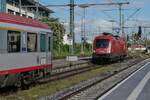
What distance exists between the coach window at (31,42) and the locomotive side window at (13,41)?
52.1 inches

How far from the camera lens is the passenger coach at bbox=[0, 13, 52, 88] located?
17.6 meters

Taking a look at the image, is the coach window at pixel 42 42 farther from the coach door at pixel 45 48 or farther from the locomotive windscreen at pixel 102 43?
the locomotive windscreen at pixel 102 43

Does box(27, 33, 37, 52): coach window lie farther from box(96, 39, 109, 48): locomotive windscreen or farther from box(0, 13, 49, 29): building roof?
box(96, 39, 109, 48): locomotive windscreen

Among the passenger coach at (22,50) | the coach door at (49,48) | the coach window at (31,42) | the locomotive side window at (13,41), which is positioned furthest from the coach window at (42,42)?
the locomotive side window at (13,41)

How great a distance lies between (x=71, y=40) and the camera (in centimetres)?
4281

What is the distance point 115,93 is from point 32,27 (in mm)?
4746

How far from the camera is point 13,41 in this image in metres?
18.5

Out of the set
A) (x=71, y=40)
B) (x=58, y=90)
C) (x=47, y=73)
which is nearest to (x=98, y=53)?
(x=71, y=40)

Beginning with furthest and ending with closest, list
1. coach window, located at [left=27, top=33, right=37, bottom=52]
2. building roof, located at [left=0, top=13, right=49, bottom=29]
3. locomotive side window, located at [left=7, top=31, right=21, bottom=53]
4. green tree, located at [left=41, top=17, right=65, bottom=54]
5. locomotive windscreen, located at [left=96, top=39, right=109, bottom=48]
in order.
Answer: green tree, located at [left=41, top=17, right=65, bottom=54]
locomotive windscreen, located at [left=96, top=39, right=109, bottom=48]
coach window, located at [left=27, top=33, right=37, bottom=52]
locomotive side window, located at [left=7, top=31, right=21, bottom=53]
building roof, located at [left=0, top=13, right=49, bottom=29]

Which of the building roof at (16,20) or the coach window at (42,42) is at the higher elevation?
the building roof at (16,20)

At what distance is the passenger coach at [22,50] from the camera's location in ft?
57.8

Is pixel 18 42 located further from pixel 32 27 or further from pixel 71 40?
pixel 71 40

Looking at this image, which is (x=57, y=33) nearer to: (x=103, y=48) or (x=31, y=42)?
(x=103, y=48)

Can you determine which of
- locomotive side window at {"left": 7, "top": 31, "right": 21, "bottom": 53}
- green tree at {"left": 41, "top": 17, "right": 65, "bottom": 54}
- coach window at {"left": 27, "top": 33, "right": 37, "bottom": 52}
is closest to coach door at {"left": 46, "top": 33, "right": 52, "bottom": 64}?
coach window at {"left": 27, "top": 33, "right": 37, "bottom": 52}
